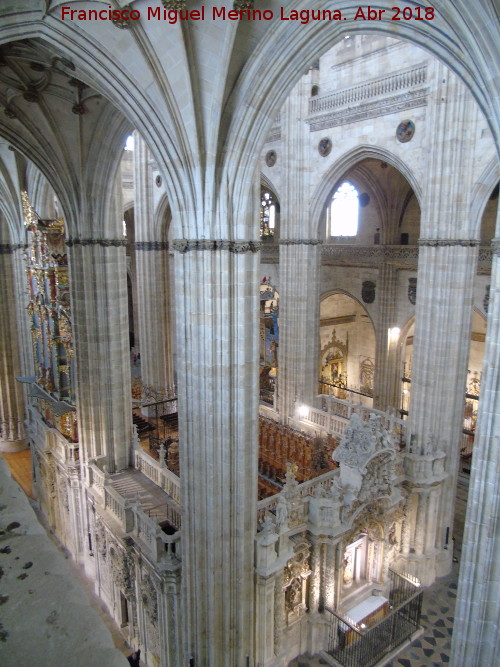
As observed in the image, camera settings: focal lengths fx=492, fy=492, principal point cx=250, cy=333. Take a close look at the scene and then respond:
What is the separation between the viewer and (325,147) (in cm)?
1422

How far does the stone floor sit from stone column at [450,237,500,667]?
5.52 metres

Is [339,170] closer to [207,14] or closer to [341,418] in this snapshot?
[341,418]

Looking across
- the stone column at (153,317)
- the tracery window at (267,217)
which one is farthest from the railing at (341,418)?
the tracery window at (267,217)

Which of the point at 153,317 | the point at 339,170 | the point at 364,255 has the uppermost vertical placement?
the point at 339,170

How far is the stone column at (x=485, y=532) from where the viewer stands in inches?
179

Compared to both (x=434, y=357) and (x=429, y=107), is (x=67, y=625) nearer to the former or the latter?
(x=434, y=357)

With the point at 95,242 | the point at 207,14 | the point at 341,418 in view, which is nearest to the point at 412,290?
the point at 341,418

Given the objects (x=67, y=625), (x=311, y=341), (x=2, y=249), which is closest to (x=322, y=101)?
(x=311, y=341)

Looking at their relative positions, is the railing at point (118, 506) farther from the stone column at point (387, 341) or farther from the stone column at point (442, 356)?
the stone column at point (387, 341)

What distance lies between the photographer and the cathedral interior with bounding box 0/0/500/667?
15.8 feet

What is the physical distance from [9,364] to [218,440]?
12.2 metres

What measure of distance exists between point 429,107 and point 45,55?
8194 mm

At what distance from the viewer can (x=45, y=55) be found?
24.4ft

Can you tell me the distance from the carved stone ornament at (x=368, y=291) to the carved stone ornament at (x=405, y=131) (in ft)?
26.1
